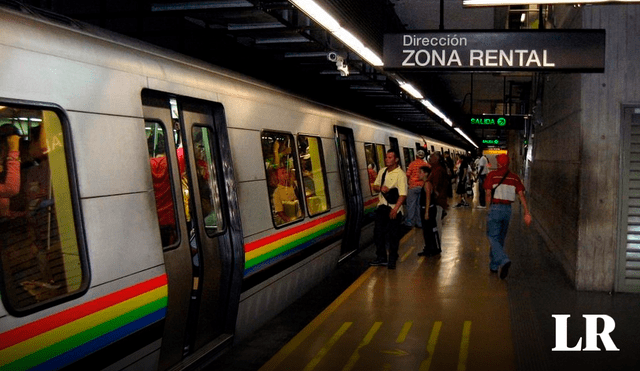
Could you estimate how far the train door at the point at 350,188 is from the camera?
11508 mm

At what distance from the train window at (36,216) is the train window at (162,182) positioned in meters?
1.11

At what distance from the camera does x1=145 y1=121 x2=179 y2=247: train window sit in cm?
519

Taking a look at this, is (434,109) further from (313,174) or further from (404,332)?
(404,332)

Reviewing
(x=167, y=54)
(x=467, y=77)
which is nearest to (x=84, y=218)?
(x=167, y=54)

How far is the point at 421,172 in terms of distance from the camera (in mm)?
11859

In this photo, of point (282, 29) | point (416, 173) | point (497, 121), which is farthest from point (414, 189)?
point (282, 29)

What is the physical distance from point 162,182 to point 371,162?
32.5ft

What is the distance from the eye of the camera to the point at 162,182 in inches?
206

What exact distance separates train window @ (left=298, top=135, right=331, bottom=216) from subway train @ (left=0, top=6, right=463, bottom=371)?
1339mm

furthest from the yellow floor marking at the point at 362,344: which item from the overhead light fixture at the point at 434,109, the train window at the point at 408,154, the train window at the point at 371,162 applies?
the train window at the point at 408,154

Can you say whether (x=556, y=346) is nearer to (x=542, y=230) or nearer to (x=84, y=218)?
(x=84, y=218)

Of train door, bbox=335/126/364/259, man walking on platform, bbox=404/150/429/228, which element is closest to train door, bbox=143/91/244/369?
train door, bbox=335/126/364/259

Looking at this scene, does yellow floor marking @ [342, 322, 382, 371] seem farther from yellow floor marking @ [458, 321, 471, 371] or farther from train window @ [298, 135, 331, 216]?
train window @ [298, 135, 331, 216]

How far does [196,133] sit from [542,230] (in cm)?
985
